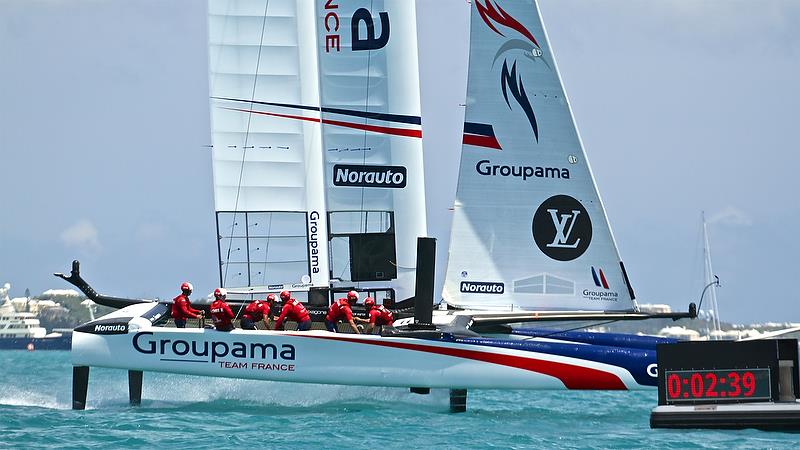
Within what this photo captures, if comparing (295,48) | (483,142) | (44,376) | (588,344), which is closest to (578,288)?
(588,344)

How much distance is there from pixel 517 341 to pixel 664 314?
2.69 meters

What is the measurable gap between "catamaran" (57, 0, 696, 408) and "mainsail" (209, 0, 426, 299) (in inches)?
0.9

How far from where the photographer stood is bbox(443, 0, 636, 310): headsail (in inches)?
879

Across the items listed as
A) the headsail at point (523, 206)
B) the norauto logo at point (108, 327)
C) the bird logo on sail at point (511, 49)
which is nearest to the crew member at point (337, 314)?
the headsail at point (523, 206)

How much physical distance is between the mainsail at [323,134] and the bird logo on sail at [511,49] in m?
2.17

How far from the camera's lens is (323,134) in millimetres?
24312

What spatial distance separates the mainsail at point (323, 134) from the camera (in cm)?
2427

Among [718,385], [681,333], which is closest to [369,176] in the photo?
[718,385]

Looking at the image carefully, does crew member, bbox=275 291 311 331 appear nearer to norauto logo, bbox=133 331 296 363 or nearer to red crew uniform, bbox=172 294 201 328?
norauto logo, bbox=133 331 296 363

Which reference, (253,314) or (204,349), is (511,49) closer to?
(253,314)

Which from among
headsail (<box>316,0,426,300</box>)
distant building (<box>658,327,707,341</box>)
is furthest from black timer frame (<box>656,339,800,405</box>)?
distant building (<box>658,327,707,341</box>)

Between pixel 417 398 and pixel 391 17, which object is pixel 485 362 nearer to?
pixel 417 398

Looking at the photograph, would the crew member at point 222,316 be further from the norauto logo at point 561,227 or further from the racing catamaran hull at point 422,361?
the norauto logo at point 561,227

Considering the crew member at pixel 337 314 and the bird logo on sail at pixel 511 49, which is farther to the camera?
the bird logo on sail at pixel 511 49
